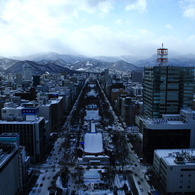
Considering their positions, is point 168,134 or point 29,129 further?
point 168,134

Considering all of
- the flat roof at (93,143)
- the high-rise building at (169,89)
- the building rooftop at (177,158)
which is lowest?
the flat roof at (93,143)

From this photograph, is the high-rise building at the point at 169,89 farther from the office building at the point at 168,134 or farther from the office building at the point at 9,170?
the office building at the point at 9,170

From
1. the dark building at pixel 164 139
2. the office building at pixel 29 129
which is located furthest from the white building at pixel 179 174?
the office building at pixel 29 129

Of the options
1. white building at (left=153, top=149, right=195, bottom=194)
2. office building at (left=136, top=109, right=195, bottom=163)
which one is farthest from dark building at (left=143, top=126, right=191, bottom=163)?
white building at (left=153, top=149, right=195, bottom=194)

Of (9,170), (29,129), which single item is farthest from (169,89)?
(9,170)

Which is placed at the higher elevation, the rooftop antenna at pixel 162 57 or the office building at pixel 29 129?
the rooftop antenna at pixel 162 57

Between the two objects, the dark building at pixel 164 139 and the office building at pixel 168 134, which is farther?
the dark building at pixel 164 139

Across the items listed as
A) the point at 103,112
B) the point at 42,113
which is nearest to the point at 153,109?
the point at 42,113

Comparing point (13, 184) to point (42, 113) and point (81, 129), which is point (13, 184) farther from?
point (81, 129)

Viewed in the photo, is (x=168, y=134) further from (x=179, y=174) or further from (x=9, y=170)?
(x=9, y=170)
